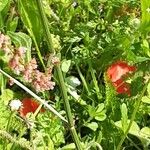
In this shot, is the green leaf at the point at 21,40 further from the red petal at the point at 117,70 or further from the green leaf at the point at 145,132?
the green leaf at the point at 145,132

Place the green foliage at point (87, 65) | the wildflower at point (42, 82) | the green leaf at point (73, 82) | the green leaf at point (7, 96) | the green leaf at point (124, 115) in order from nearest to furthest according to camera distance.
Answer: the wildflower at point (42, 82), the green leaf at point (124, 115), the green foliage at point (87, 65), the green leaf at point (7, 96), the green leaf at point (73, 82)

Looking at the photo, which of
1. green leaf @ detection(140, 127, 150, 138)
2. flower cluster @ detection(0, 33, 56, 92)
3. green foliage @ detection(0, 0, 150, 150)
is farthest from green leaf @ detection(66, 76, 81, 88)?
flower cluster @ detection(0, 33, 56, 92)

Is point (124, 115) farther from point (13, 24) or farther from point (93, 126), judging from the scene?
point (13, 24)

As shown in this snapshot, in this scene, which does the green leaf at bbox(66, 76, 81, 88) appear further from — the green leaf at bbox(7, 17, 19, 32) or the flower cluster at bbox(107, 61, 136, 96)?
the green leaf at bbox(7, 17, 19, 32)

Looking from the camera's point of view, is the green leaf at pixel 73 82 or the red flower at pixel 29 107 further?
the green leaf at pixel 73 82

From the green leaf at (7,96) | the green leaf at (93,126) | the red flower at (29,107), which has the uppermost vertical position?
the green leaf at (7,96)

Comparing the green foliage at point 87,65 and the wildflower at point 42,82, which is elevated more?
the wildflower at point 42,82

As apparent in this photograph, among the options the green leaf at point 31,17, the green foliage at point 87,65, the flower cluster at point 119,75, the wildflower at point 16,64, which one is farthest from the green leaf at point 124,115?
the green leaf at point 31,17
